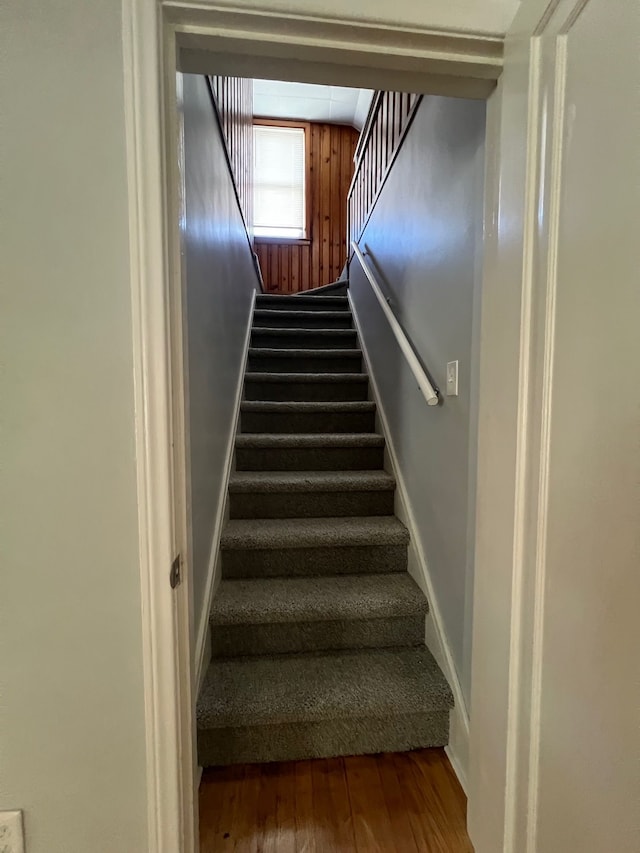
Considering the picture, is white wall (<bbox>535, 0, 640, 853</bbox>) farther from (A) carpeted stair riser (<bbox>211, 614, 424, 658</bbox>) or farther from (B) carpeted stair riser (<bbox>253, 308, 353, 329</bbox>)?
(B) carpeted stair riser (<bbox>253, 308, 353, 329</bbox>)

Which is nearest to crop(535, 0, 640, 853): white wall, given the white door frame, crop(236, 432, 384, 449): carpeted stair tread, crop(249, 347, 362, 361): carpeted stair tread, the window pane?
the white door frame

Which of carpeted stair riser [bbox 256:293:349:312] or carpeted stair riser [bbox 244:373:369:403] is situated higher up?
carpeted stair riser [bbox 256:293:349:312]

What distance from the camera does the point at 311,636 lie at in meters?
1.41

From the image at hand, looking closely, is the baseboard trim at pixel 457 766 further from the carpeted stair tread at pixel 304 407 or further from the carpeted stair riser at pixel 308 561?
the carpeted stair tread at pixel 304 407

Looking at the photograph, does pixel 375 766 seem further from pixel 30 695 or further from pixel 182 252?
pixel 182 252

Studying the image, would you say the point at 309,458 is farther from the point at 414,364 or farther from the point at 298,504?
the point at 414,364

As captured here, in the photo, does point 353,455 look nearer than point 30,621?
No

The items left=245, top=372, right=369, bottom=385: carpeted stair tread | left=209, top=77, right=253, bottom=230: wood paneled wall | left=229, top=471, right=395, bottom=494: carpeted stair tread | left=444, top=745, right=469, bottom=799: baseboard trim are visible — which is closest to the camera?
left=444, top=745, right=469, bottom=799: baseboard trim

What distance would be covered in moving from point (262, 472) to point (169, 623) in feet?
4.27

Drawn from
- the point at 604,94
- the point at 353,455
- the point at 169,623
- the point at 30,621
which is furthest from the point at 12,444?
the point at 353,455

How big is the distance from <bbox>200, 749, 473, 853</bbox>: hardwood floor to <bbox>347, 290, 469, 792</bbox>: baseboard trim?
7cm

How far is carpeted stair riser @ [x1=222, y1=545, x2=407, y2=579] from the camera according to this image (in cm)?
161

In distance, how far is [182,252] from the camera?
0.77 metres

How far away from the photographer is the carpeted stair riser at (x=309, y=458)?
2047 millimetres
